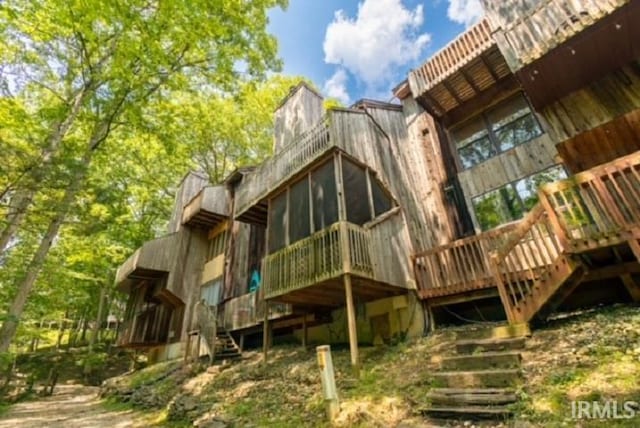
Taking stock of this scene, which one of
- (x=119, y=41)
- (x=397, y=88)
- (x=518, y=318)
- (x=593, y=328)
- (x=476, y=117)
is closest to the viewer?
(x=593, y=328)

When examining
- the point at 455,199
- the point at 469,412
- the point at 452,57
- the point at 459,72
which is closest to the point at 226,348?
the point at 469,412

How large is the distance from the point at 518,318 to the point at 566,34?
18.3 feet

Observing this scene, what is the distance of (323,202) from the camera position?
8.19m

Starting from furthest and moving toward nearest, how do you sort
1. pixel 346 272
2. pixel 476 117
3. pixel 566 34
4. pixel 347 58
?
pixel 347 58 → pixel 476 117 → pixel 346 272 → pixel 566 34

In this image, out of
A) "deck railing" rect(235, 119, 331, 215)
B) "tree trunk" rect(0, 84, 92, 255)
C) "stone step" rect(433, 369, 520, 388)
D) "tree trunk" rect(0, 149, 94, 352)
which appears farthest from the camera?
"deck railing" rect(235, 119, 331, 215)

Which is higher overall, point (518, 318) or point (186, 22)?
point (186, 22)

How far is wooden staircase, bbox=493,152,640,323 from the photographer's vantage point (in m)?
4.66

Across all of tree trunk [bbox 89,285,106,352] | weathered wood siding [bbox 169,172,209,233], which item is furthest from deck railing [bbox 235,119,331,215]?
tree trunk [bbox 89,285,106,352]

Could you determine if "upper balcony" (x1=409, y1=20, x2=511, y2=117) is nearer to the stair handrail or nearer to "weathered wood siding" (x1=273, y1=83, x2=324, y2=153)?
"weathered wood siding" (x1=273, y1=83, x2=324, y2=153)

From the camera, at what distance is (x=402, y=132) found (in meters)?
11.6

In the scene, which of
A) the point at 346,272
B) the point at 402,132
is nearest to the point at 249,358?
the point at 346,272

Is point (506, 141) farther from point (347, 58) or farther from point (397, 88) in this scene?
point (347, 58)

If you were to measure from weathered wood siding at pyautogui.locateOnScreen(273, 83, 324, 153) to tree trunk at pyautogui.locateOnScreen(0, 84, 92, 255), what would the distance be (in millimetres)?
7121

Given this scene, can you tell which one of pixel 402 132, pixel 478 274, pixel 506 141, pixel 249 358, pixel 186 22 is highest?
pixel 186 22
